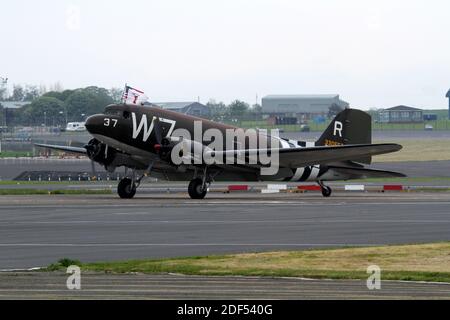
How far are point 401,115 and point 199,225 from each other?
470ft

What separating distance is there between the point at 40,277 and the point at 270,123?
110m

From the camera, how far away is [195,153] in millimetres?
46531

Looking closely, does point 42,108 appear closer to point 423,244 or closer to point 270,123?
point 270,123

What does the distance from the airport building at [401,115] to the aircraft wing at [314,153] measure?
12368 centimetres

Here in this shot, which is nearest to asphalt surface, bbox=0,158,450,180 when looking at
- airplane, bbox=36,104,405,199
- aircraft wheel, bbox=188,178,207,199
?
airplane, bbox=36,104,405,199

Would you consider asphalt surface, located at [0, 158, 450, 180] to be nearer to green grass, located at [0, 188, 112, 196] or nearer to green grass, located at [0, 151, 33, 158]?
green grass, located at [0, 151, 33, 158]

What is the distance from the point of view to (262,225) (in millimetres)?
32375

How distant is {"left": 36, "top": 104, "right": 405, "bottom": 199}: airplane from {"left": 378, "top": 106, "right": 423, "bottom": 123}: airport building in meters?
121

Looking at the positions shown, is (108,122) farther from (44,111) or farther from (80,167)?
(44,111)

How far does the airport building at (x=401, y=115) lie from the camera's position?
171 metres

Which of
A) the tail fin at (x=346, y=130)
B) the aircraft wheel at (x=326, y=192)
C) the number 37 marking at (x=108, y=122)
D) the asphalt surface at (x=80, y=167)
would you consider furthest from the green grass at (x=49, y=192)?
the asphalt surface at (x=80, y=167)

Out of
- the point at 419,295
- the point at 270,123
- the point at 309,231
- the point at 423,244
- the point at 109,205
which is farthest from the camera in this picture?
the point at 270,123

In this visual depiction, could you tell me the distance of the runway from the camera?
84.5 feet
